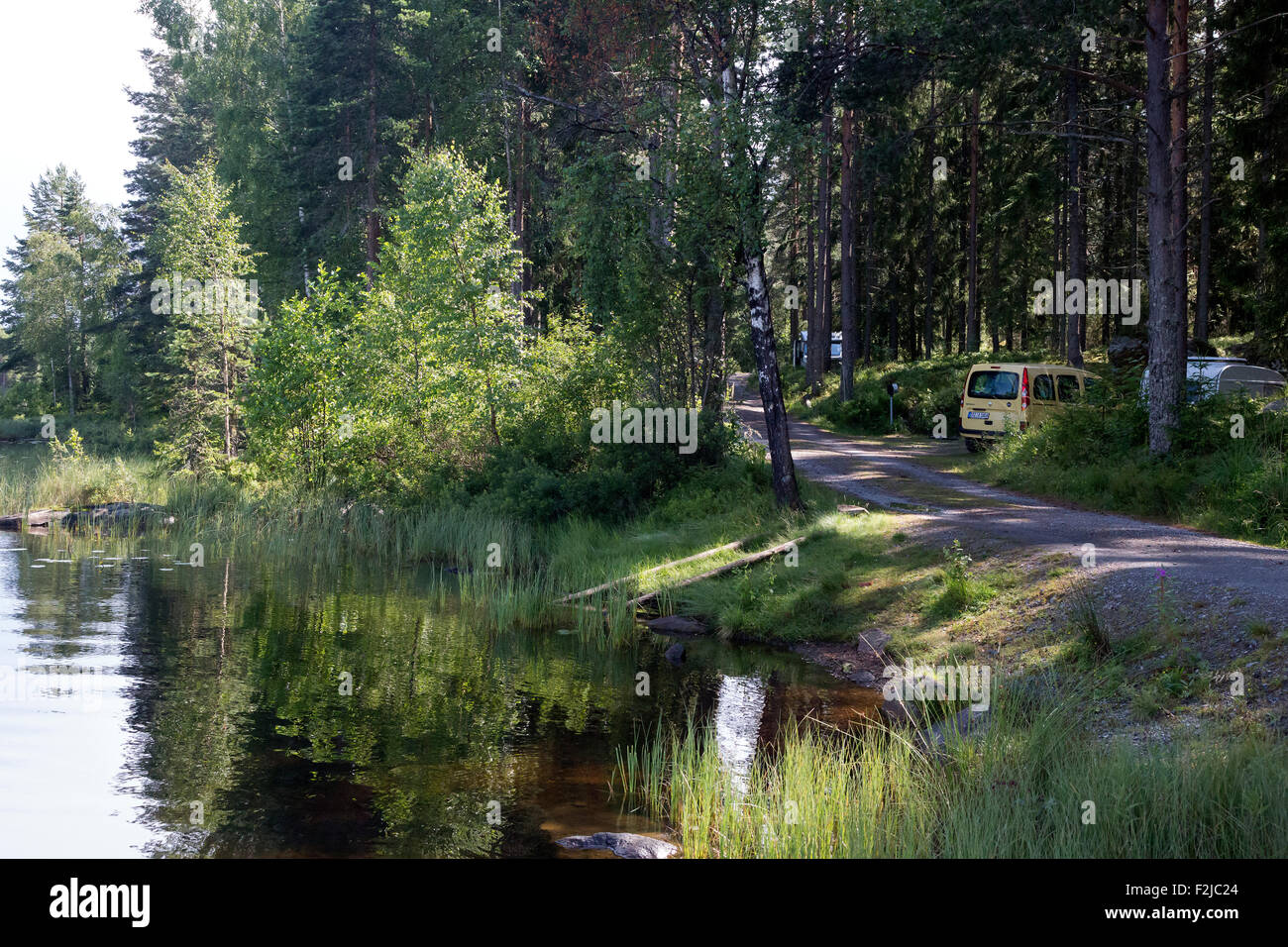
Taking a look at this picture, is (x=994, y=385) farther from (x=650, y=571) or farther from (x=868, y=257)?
(x=868, y=257)

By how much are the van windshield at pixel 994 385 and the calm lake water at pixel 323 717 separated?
13.9m

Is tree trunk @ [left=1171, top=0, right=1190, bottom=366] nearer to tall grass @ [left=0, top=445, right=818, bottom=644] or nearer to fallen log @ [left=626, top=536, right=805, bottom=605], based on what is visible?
tall grass @ [left=0, top=445, right=818, bottom=644]

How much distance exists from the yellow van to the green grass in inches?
663

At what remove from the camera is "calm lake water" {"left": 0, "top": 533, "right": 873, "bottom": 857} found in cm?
791

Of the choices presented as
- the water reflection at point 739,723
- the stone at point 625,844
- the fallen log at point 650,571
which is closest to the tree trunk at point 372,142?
the fallen log at point 650,571

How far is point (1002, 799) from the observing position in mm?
6980

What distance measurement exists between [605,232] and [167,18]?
3490 centimetres

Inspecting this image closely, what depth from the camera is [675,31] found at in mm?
18953

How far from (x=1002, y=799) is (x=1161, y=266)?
14.2 metres

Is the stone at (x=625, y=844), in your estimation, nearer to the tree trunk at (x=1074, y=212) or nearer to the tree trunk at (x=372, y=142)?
the tree trunk at (x=1074, y=212)

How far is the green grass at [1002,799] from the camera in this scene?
20.3ft

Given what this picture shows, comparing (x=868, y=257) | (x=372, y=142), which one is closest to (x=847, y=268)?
(x=868, y=257)

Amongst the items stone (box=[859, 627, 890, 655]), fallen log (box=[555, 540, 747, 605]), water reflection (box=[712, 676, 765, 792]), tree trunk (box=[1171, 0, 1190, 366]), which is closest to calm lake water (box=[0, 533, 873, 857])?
water reflection (box=[712, 676, 765, 792])
